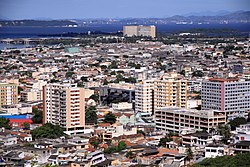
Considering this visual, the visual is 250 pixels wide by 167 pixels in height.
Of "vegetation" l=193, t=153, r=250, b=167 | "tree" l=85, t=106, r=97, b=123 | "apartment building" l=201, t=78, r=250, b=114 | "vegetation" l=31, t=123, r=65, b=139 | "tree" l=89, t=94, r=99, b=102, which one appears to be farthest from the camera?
"tree" l=89, t=94, r=99, b=102

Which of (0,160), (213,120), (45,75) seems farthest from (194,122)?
(45,75)

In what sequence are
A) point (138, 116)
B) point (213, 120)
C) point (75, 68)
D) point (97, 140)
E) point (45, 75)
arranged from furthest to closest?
point (75, 68), point (45, 75), point (138, 116), point (213, 120), point (97, 140)

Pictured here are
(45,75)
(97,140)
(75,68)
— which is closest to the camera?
(97,140)

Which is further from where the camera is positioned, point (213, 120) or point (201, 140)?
point (213, 120)

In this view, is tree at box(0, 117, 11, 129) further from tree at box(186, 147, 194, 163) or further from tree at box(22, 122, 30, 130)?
tree at box(186, 147, 194, 163)

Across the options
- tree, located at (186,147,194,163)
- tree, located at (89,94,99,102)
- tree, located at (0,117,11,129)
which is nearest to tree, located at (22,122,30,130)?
tree, located at (0,117,11,129)

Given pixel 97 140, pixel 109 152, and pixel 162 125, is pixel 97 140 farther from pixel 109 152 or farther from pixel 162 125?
pixel 162 125

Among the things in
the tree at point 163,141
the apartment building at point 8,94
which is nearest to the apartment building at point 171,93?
the tree at point 163,141
